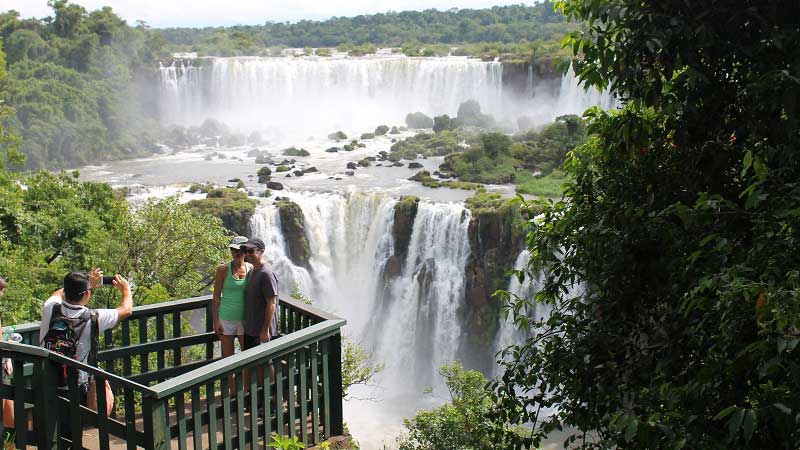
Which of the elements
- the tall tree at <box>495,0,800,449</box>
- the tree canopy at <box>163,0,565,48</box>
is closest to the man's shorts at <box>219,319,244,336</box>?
the tall tree at <box>495,0,800,449</box>

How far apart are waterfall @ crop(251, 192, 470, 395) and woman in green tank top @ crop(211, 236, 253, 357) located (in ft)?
65.1

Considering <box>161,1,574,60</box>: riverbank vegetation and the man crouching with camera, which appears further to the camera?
<box>161,1,574,60</box>: riverbank vegetation

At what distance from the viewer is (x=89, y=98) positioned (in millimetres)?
50562

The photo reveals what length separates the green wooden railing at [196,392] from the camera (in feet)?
14.4

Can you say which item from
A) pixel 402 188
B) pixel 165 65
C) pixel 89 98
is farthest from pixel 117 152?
pixel 402 188

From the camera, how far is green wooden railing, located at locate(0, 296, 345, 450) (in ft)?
14.4

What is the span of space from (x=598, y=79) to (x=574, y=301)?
126cm

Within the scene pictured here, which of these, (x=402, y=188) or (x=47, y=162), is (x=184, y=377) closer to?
(x=402, y=188)

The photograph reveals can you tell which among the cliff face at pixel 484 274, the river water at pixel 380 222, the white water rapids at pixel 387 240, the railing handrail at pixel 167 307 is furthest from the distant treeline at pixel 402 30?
the railing handrail at pixel 167 307

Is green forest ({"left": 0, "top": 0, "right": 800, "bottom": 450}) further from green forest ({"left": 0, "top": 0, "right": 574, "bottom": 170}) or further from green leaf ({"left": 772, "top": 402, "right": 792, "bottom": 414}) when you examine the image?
green forest ({"left": 0, "top": 0, "right": 574, "bottom": 170})

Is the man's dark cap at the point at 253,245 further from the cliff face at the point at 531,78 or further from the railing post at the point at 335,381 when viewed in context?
the cliff face at the point at 531,78

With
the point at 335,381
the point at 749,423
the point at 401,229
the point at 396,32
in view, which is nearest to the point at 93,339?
the point at 335,381

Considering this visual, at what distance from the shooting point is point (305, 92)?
179 ft

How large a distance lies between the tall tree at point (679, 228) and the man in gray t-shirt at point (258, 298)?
1.57 m
